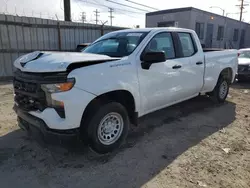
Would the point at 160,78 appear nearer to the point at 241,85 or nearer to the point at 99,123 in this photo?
the point at 99,123

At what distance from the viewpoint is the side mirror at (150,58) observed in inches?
134

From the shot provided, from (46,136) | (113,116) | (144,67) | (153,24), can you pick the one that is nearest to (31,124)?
(46,136)

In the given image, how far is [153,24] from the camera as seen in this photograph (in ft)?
73.2

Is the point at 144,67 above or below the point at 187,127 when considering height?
above

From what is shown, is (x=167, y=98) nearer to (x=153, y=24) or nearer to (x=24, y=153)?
(x=24, y=153)

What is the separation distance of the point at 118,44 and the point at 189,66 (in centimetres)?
162

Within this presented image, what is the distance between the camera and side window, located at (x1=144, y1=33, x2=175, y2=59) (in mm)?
3924

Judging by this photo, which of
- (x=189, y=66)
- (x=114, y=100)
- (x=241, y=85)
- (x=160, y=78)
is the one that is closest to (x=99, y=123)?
(x=114, y=100)

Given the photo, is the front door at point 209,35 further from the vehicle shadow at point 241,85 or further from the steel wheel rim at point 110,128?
the steel wheel rim at point 110,128

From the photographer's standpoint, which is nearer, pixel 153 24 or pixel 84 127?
pixel 84 127

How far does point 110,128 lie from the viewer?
344 centimetres

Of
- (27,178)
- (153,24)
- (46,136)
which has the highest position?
(153,24)

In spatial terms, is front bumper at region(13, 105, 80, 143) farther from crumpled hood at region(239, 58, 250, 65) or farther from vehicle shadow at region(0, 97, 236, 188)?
crumpled hood at region(239, 58, 250, 65)

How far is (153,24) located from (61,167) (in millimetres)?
21258
